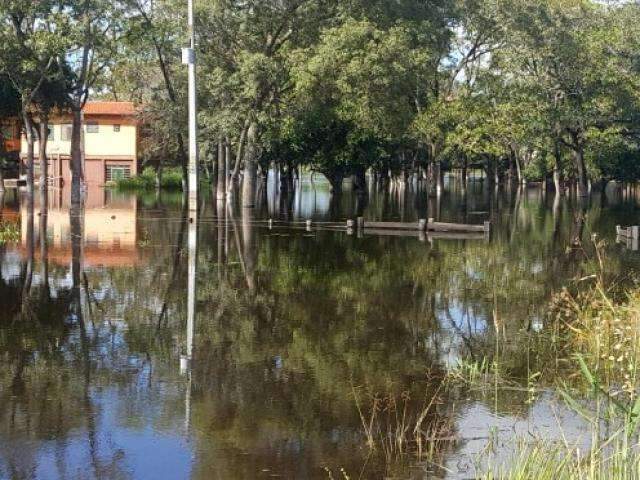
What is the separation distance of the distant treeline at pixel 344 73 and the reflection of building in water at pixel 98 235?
6.37m

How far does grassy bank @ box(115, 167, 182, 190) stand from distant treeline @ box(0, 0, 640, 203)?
2.54 meters

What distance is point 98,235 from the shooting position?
2558 cm

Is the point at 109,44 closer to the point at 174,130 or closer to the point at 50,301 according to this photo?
the point at 174,130

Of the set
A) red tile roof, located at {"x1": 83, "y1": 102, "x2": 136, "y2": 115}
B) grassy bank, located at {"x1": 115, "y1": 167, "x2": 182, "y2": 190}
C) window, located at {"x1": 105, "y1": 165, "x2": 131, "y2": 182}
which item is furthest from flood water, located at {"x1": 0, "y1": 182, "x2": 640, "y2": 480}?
window, located at {"x1": 105, "y1": 165, "x2": 131, "y2": 182}

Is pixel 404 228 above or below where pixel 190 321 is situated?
above

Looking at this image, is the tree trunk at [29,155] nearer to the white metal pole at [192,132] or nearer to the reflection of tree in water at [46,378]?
the white metal pole at [192,132]

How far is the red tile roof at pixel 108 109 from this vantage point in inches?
2731

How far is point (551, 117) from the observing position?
53562 millimetres

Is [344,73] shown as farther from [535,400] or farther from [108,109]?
[108,109]

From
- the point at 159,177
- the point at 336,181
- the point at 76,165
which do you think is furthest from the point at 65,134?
the point at 76,165

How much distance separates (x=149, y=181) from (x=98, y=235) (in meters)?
42.9

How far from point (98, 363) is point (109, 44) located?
32451 mm

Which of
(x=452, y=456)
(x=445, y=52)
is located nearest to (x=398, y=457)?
(x=452, y=456)

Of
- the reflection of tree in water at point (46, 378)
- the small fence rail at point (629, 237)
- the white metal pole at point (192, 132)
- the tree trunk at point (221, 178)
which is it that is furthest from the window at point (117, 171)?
the reflection of tree in water at point (46, 378)
